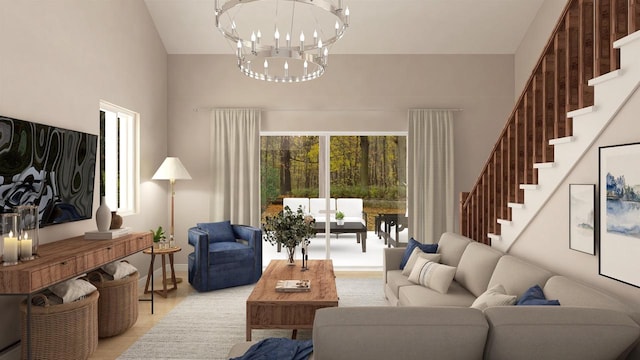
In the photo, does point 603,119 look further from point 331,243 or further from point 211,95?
point 211,95

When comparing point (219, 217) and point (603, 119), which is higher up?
point (603, 119)

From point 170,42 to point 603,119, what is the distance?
18.6 feet

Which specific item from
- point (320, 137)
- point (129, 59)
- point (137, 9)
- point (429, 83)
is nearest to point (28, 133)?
point (129, 59)

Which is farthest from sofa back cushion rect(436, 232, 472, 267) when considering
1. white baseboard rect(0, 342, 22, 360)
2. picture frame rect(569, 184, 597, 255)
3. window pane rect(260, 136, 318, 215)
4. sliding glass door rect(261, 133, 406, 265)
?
white baseboard rect(0, 342, 22, 360)

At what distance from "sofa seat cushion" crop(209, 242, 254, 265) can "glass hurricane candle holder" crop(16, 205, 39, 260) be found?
7.98ft

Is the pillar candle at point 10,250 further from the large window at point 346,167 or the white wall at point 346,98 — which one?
the large window at point 346,167

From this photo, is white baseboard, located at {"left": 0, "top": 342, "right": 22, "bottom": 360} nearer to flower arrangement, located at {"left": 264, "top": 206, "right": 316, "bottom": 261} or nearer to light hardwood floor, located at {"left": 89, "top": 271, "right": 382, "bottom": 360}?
light hardwood floor, located at {"left": 89, "top": 271, "right": 382, "bottom": 360}

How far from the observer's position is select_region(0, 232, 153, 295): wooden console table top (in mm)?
2674

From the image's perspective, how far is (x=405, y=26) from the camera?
616cm

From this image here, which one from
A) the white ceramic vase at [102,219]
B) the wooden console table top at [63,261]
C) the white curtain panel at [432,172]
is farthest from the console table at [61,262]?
the white curtain panel at [432,172]

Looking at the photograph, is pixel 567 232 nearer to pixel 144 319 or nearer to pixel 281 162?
pixel 144 319

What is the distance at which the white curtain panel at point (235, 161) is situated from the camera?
6547 mm

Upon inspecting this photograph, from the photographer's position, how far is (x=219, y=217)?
6555 millimetres

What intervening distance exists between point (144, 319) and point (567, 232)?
12.8ft
